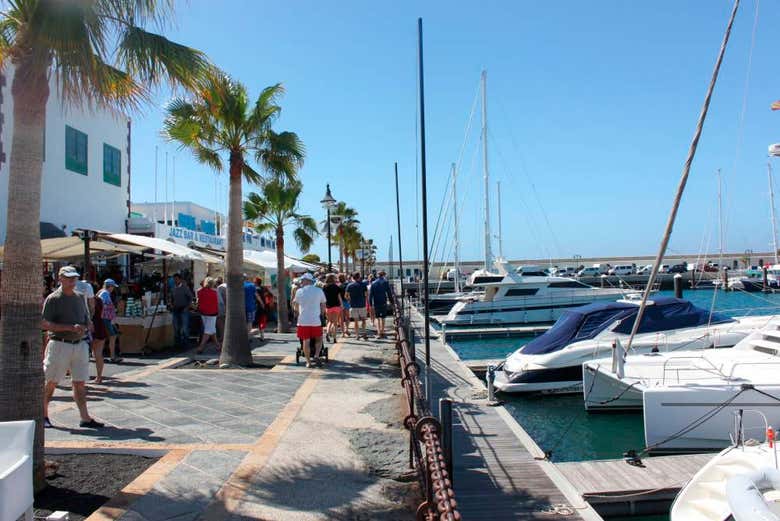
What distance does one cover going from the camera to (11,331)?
4914mm

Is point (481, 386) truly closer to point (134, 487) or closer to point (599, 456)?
point (599, 456)

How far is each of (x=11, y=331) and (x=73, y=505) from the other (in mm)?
1494

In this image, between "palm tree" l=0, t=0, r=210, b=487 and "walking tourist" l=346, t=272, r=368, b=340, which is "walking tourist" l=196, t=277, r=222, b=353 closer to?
"walking tourist" l=346, t=272, r=368, b=340

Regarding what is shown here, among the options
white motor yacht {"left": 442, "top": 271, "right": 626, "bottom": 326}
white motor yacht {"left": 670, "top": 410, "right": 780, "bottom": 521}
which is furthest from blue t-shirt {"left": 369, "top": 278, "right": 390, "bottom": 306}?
white motor yacht {"left": 442, "top": 271, "right": 626, "bottom": 326}

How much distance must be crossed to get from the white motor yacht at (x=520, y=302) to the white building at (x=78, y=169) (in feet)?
53.5

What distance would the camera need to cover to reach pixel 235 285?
1184cm

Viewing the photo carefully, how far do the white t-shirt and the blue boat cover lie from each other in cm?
672

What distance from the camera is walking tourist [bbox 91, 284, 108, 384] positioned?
9250mm

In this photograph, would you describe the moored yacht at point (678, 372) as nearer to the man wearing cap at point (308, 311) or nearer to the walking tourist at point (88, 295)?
the man wearing cap at point (308, 311)

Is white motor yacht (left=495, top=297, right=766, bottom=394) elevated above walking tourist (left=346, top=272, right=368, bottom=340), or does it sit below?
below

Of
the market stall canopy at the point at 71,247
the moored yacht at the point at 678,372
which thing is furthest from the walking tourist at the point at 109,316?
the moored yacht at the point at 678,372

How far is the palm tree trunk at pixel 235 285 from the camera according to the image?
11.5 meters

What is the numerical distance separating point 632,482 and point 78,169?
20.8 meters

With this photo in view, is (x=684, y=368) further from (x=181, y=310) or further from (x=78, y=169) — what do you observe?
(x=78, y=169)
